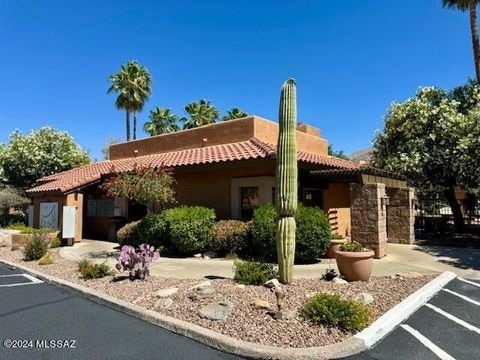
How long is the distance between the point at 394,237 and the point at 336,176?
5.05 metres

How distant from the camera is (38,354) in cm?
462

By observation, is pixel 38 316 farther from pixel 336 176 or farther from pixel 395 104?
pixel 395 104

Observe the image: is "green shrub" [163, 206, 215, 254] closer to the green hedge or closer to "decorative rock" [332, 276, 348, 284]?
the green hedge

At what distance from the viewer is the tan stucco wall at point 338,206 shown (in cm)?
1531

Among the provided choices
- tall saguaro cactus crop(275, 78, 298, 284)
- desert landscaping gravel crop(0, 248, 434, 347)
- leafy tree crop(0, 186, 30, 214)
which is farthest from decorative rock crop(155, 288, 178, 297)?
leafy tree crop(0, 186, 30, 214)

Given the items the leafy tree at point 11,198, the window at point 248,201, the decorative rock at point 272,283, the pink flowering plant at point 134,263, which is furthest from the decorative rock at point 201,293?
the leafy tree at point 11,198

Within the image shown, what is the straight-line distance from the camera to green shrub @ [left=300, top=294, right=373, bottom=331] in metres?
5.10

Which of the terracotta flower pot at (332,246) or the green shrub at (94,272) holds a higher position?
the terracotta flower pot at (332,246)

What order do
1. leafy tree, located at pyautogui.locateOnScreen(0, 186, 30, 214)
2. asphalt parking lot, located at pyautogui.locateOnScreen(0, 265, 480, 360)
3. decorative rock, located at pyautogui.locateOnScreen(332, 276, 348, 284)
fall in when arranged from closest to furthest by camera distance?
asphalt parking lot, located at pyautogui.locateOnScreen(0, 265, 480, 360), decorative rock, located at pyautogui.locateOnScreen(332, 276, 348, 284), leafy tree, located at pyautogui.locateOnScreen(0, 186, 30, 214)

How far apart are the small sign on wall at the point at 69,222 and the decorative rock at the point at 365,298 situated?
42.1ft

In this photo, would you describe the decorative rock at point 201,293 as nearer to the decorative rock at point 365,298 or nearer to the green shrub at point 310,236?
the decorative rock at point 365,298

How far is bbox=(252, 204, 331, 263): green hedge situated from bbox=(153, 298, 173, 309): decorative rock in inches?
176

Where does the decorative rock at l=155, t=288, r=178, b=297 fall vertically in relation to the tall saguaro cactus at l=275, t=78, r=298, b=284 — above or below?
below

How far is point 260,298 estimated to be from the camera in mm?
6352
